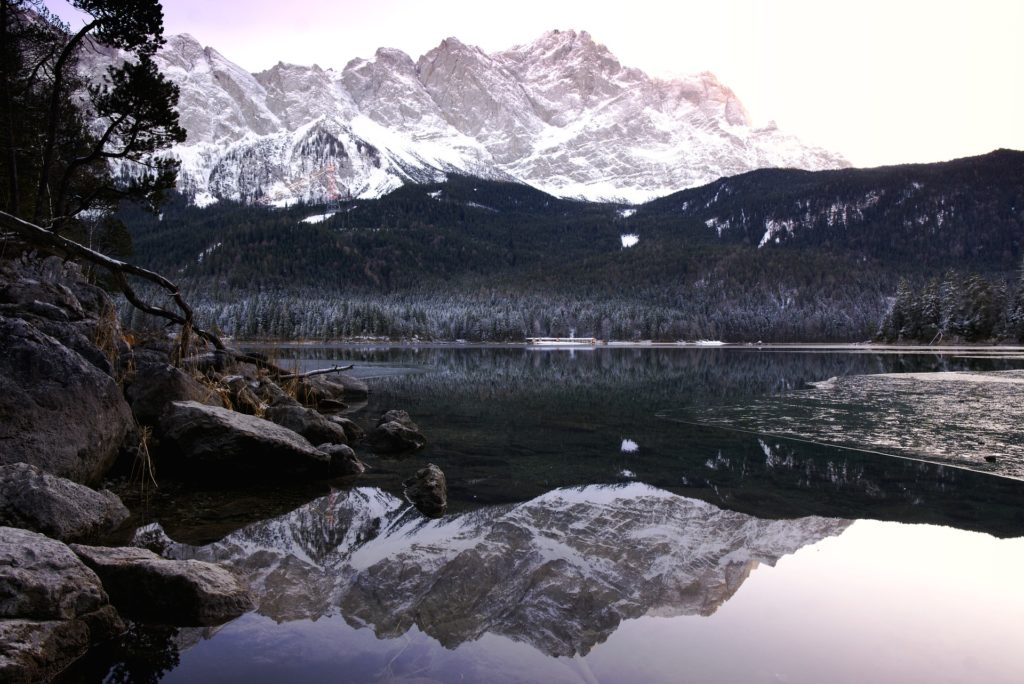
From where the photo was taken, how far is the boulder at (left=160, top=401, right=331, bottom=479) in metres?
11.0

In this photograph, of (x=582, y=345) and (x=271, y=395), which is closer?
(x=271, y=395)

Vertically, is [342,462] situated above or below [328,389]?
above

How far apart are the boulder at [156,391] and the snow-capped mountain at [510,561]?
4495 mm

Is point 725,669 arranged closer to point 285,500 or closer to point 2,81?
point 285,500

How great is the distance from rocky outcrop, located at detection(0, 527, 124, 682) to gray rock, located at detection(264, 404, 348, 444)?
8.65 metres

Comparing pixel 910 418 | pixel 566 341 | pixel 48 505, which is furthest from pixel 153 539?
pixel 566 341

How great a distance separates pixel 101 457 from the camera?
369 inches

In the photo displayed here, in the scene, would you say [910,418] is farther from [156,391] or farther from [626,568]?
[156,391]

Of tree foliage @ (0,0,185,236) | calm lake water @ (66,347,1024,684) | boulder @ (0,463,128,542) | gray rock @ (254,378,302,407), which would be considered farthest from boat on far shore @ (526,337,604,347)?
boulder @ (0,463,128,542)

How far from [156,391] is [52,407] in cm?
403

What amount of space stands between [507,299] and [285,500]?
556ft

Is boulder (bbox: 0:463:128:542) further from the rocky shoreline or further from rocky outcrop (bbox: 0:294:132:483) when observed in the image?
rocky outcrop (bbox: 0:294:132:483)

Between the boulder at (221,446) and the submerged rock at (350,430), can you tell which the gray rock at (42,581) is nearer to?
the boulder at (221,446)

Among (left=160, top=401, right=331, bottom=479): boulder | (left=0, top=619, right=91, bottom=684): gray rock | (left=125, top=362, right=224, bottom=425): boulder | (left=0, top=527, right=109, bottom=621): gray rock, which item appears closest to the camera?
(left=0, top=619, right=91, bottom=684): gray rock
